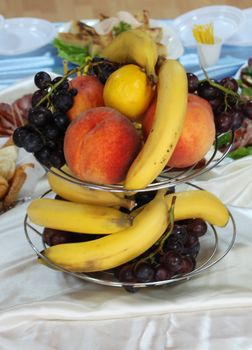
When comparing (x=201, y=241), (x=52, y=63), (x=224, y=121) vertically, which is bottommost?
(x=52, y=63)

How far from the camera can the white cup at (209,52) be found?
1.46m

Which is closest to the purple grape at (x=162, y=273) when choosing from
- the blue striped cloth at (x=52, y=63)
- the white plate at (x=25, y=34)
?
the blue striped cloth at (x=52, y=63)

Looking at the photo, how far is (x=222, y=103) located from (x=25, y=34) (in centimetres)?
120

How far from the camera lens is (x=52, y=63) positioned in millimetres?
1539

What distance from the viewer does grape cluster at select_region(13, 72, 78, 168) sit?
595 mm

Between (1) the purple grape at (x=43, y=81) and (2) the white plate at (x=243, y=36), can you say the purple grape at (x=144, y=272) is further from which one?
(2) the white plate at (x=243, y=36)

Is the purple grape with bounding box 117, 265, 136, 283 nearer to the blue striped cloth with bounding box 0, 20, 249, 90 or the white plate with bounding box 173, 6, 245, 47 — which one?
the blue striped cloth with bounding box 0, 20, 249, 90

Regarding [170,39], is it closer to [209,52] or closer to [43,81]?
[209,52]

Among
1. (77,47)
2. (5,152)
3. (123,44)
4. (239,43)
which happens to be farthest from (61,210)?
(239,43)

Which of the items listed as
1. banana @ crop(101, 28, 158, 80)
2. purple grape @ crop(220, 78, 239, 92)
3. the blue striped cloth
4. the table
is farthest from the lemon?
the blue striped cloth

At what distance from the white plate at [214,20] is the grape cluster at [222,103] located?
3.29ft

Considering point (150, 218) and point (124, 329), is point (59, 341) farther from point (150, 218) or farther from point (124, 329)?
point (150, 218)

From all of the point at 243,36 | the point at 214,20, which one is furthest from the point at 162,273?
the point at 214,20

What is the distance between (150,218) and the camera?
2.08ft
